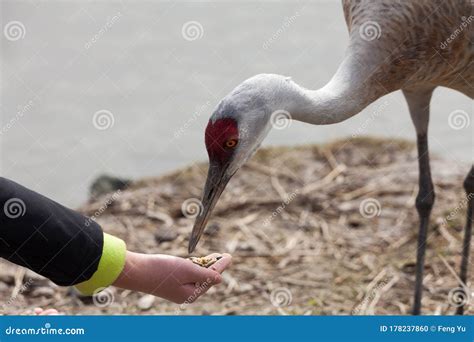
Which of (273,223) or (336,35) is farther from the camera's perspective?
(336,35)

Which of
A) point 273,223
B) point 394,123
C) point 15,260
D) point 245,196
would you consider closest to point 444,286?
point 273,223

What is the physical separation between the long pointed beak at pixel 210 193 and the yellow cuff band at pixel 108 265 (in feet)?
1.15

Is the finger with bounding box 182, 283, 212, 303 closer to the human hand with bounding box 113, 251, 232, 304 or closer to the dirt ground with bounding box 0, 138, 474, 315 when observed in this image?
the human hand with bounding box 113, 251, 232, 304

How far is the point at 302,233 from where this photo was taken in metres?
5.25

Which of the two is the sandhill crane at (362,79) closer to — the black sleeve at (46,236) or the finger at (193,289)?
the finger at (193,289)

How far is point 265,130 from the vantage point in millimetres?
3416

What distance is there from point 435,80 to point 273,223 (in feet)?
5.60

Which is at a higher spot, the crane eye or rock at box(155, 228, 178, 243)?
the crane eye

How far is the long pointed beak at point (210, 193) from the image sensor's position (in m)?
3.36

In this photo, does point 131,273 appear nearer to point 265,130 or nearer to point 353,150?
point 265,130

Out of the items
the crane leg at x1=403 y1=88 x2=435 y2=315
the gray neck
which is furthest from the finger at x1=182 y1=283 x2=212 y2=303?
the crane leg at x1=403 y1=88 x2=435 y2=315

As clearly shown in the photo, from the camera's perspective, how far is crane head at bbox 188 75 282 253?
10.5 feet

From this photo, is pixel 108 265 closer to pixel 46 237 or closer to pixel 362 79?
pixel 46 237

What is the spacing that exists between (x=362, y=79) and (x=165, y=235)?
1943 mm
